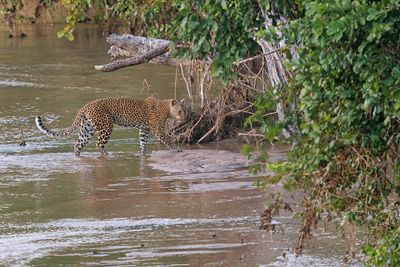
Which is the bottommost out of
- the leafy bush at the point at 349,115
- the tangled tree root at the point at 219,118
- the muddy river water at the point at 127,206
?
the muddy river water at the point at 127,206

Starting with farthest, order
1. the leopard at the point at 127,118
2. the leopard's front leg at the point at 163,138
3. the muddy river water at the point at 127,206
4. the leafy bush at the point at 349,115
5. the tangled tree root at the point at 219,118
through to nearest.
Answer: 1. the leopard at the point at 127,118
2. the leopard's front leg at the point at 163,138
3. the tangled tree root at the point at 219,118
4. the muddy river water at the point at 127,206
5. the leafy bush at the point at 349,115

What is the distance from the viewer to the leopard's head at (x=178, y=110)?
1548 cm

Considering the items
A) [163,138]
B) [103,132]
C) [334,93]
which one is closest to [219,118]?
[163,138]

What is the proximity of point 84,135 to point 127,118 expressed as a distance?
2.21ft

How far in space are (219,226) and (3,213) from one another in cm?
245

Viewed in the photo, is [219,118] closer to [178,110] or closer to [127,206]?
[178,110]

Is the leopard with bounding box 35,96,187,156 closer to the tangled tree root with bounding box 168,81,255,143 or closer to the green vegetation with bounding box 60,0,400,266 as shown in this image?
the tangled tree root with bounding box 168,81,255,143

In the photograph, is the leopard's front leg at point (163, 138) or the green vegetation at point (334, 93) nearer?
the green vegetation at point (334, 93)

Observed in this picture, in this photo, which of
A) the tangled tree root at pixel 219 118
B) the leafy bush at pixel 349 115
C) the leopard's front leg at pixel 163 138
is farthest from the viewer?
the leopard's front leg at pixel 163 138

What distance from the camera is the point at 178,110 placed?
15.5 metres

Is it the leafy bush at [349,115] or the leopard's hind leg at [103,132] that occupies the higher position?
the leafy bush at [349,115]

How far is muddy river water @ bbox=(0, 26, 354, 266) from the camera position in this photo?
9.12 meters

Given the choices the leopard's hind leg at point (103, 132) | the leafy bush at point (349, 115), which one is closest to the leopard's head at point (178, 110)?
the leopard's hind leg at point (103, 132)

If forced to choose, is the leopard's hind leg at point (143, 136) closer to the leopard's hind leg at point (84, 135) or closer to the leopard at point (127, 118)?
the leopard at point (127, 118)
